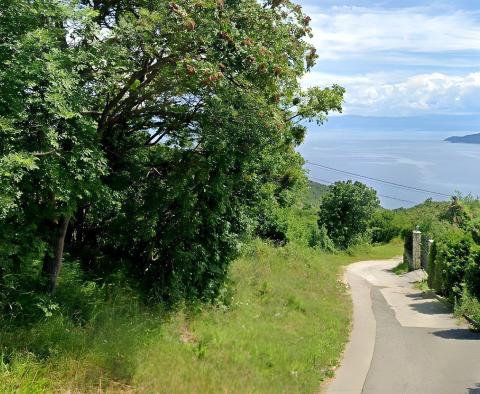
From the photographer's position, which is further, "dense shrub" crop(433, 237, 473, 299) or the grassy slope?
"dense shrub" crop(433, 237, 473, 299)

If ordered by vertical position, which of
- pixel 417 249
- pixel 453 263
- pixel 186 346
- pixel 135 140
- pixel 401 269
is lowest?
pixel 401 269

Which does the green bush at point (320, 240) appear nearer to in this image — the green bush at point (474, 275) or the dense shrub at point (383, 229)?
the dense shrub at point (383, 229)

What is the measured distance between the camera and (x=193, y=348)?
27.8 feet

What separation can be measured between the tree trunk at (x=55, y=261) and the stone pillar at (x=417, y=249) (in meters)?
21.9

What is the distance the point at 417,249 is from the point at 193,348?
20.4 m

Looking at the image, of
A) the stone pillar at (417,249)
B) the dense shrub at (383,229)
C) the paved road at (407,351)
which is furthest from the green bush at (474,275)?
the dense shrub at (383,229)

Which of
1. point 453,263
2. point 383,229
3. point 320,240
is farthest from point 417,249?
point 383,229

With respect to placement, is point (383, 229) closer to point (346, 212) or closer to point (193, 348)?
point (346, 212)

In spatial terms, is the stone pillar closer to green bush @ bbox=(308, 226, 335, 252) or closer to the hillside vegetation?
green bush @ bbox=(308, 226, 335, 252)

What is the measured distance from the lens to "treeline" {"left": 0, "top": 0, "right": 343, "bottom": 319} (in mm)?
5574

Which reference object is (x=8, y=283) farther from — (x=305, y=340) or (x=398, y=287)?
(x=398, y=287)

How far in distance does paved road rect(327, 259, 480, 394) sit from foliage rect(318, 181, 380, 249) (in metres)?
23.0

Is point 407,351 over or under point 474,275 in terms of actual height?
under

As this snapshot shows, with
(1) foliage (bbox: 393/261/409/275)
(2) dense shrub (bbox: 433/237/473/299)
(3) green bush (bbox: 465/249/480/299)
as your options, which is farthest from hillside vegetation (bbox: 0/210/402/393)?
(1) foliage (bbox: 393/261/409/275)
